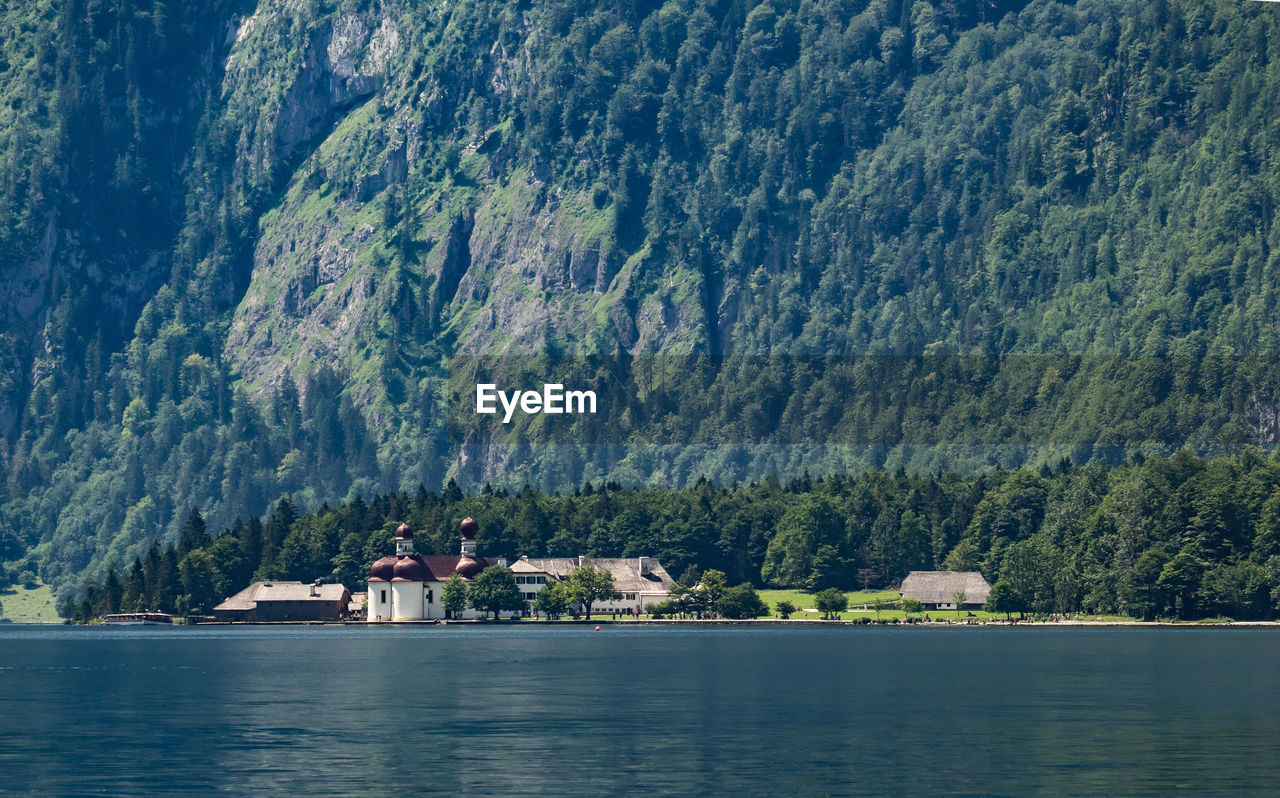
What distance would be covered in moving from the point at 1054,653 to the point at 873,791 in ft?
357

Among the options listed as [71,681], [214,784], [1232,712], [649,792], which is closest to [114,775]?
[214,784]

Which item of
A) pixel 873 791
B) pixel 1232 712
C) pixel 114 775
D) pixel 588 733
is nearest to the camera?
pixel 873 791

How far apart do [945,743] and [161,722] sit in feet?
143

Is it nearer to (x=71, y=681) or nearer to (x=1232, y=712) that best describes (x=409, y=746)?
(x=1232, y=712)

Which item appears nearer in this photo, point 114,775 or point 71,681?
point 114,775

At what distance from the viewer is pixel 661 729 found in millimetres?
115375

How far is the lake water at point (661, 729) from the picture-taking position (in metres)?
92.9

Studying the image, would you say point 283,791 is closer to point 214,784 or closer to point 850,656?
point 214,784

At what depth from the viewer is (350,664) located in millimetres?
187125

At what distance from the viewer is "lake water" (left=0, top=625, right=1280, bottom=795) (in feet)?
305

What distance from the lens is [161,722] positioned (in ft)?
404

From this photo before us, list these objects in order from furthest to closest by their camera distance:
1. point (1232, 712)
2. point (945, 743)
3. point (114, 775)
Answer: point (1232, 712) < point (945, 743) < point (114, 775)

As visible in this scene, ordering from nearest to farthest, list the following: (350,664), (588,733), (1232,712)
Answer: (588,733) < (1232,712) < (350,664)

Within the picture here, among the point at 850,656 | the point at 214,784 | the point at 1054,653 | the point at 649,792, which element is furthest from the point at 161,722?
the point at 1054,653
